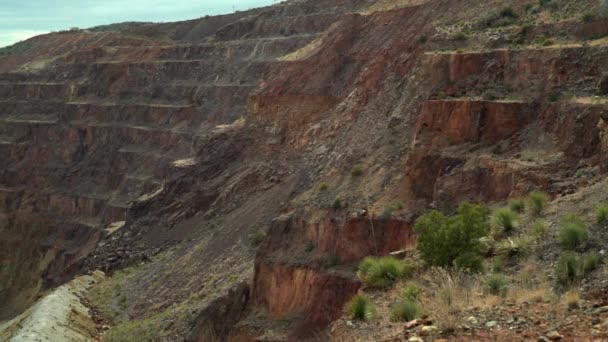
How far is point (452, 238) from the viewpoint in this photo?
1541 centimetres

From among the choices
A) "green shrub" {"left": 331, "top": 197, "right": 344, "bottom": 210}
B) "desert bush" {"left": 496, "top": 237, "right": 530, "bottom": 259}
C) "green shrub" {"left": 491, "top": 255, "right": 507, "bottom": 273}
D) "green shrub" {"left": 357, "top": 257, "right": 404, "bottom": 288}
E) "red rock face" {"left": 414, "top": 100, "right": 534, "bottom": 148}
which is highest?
"red rock face" {"left": 414, "top": 100, "right": 534, "bottom": 148}

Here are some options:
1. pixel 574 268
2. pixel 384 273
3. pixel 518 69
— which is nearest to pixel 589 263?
pixel 574 268

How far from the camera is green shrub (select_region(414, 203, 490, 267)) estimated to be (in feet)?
50.3

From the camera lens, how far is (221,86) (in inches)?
2216

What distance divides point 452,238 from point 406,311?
143 inches

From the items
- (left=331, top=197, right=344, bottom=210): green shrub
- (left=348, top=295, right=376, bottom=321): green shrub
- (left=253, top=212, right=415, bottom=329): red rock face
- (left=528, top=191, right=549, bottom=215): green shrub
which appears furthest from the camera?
(left=331, top=197, right=344, bottom=210): green shrub

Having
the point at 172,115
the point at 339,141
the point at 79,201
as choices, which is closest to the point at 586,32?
the point at 339,141

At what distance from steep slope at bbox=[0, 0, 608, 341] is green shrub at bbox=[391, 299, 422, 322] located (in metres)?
8.89

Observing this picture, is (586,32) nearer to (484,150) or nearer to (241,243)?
(484,150)

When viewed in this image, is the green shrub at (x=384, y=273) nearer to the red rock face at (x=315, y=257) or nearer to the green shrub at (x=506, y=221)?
the green shrub at (x=506, y=221)

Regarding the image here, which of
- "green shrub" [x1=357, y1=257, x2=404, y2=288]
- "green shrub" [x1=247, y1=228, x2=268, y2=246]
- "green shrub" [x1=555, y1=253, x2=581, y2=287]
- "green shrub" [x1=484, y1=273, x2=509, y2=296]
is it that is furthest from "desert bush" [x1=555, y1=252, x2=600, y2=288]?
"green shrub" [x1=247, y1=228, x2=268, y2=246]

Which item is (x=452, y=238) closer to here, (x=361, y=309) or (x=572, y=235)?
(x=572, y=235)

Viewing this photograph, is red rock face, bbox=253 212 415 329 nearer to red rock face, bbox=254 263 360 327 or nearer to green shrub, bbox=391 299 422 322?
red rock face, bbox=254 263 360 327

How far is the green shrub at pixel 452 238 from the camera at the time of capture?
50.3 ft
